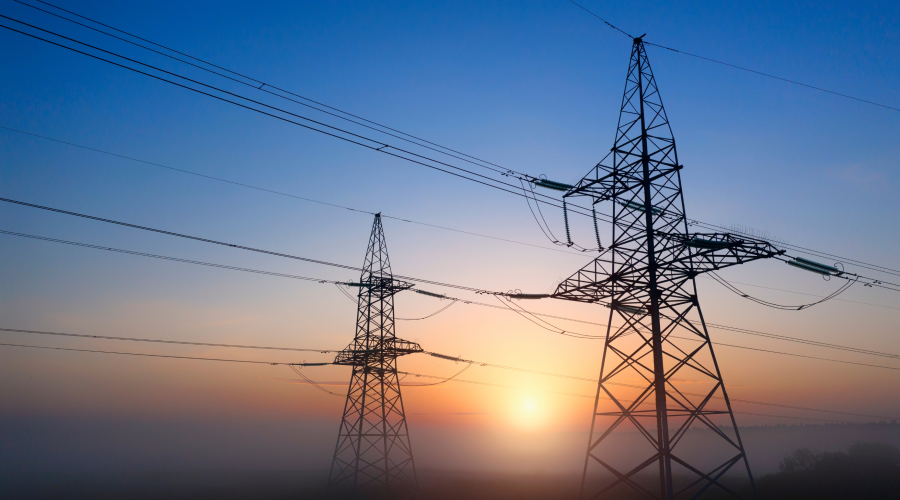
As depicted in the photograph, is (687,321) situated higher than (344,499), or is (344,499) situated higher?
(687,321)

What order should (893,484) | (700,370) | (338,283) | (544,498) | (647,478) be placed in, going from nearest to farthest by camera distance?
(700,370)
(338,283)
(544,498)
(893,484)
(647,478)

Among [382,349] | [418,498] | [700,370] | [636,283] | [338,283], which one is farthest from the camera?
[418,498]

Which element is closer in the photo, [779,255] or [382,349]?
[779,255]

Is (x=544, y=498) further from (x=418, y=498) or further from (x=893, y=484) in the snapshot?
(x=893, y=484)

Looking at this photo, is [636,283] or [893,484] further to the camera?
[893,484]

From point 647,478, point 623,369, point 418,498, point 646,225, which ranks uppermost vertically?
point 646,225

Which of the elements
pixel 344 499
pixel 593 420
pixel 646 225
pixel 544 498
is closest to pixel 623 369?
pixel 593 420

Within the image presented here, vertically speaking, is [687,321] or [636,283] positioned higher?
[636,283]

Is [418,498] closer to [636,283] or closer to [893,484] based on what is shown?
[636,283]

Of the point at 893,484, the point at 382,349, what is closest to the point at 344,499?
the point at 382,349
